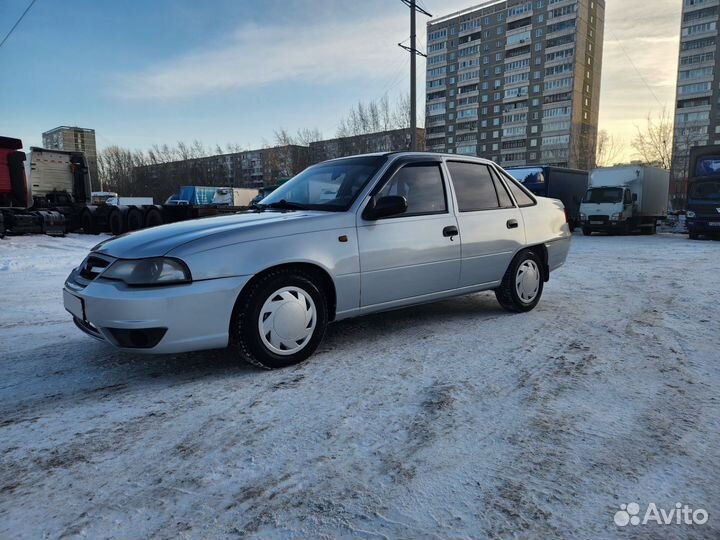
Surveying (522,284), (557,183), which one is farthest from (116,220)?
(557,183)

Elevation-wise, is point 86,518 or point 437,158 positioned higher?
point 437,158

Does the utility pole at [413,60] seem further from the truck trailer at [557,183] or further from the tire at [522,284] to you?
the tire at [522,284]

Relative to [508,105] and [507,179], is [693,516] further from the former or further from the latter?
[508,105]

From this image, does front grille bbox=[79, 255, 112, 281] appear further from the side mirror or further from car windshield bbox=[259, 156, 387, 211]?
the side mirror

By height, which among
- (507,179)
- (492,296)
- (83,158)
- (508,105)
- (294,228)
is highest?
(508,105)

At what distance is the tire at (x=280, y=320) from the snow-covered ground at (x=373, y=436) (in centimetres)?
14

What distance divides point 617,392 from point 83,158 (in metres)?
18.8

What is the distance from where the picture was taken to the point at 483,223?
457 centimetres

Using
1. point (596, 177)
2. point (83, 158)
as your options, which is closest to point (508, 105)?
point (596, 177)

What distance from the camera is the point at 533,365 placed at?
3.44 metres

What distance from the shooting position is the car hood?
3076mm

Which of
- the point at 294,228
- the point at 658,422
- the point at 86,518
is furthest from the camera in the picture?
the point at 294,228

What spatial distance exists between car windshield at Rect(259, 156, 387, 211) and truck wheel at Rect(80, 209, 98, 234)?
46.8ft
